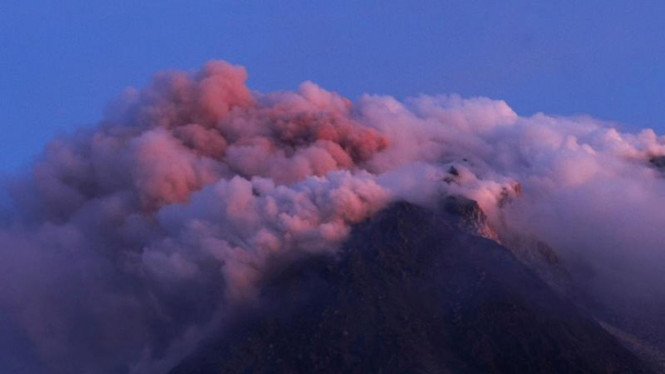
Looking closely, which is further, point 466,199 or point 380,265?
point 466,199

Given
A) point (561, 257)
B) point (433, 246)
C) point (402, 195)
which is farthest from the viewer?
point (561, 257)

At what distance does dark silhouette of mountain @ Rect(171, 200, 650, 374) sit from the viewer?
75.4 meters

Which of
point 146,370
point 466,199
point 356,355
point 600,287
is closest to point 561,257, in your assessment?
point 600,287

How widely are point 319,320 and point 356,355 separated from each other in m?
4.47

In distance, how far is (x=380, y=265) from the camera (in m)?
84.8

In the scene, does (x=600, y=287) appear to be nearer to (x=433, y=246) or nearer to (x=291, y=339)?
(x=433, y=246)

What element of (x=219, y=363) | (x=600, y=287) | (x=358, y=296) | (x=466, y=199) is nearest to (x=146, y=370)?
(x=219, y=363)

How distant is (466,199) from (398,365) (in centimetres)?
2627

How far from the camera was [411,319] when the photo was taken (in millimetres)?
79375

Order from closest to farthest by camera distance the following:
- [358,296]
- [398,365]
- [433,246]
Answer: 1. [398,365]
2. [358,296]
3. [433,246]

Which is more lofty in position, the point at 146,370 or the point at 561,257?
the point at 561,257

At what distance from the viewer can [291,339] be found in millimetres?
78000

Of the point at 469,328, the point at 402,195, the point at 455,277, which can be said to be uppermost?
the point at 402,195

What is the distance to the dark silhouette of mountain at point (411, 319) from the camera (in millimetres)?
75438
